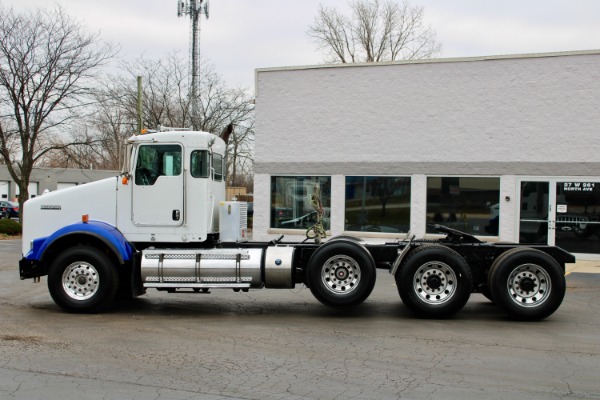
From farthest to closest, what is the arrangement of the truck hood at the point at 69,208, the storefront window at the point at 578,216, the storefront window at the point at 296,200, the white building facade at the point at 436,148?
the storefront window at the point at 296,200 < the white building facade at the point at 436,148 < the storefront window at the point at 578,216 < the truck hood at the point at 69,208

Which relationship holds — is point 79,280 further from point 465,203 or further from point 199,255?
point 465,203

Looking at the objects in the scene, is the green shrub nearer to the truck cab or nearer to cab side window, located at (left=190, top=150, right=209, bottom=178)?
the truck cab

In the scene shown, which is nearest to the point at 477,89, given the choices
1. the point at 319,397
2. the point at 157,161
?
the point at 157,161

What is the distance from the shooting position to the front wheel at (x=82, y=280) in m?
9.21

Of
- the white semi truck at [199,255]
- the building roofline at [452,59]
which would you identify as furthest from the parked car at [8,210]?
the white semi truck at [199,255]

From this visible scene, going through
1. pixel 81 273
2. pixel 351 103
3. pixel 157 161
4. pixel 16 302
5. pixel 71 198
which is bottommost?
pixel 16 302

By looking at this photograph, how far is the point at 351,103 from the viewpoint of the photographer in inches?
741

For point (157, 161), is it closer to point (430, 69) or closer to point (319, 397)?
point (319, 397)

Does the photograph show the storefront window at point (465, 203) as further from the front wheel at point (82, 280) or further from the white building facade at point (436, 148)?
the front wheel at point (82, 280)

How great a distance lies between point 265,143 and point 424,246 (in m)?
11.2

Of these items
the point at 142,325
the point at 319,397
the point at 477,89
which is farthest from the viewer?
the point at 477,89

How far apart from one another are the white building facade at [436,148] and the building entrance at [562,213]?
3cm

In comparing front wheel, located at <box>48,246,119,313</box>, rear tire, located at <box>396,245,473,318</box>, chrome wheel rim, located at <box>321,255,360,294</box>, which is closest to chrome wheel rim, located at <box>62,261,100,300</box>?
front wheel, located at <box>48,246,119,313</box>

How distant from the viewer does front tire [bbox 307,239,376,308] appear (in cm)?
902
